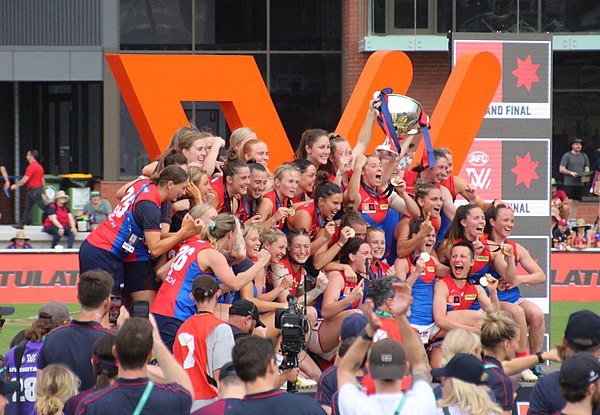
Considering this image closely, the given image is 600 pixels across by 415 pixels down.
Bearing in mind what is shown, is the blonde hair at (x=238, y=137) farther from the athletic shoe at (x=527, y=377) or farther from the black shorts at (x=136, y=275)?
the athletic shoe at (x=527, y=377)

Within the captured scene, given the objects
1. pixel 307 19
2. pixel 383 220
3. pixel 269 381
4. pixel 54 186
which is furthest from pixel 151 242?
pixel 307 19

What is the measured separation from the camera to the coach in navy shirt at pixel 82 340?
230 inches

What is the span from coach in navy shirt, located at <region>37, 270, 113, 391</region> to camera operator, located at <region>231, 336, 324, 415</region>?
135 centimetres

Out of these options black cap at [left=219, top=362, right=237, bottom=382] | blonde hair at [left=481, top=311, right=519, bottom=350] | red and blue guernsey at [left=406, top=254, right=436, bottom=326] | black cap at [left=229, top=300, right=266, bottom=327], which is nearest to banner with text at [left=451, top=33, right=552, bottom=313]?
red and blue guernsey at [left=406, top=254, right=436, bottom=326]

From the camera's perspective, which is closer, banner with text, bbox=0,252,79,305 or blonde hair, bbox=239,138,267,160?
blonde hair, bbox=239,138,267,160

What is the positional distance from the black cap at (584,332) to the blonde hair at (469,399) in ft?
2.28

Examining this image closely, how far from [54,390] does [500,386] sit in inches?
93.4

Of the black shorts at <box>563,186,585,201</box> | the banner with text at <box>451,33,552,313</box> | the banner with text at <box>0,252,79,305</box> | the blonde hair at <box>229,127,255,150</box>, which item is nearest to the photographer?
the blonde hair at <box>229,127,255,150</box>

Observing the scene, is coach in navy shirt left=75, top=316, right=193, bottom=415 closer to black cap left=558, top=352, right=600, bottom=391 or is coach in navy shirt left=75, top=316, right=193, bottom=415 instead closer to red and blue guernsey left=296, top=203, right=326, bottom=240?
black cap left=558, top=352, right=600, bottom=391

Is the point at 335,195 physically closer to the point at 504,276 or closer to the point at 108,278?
the point at 504,276

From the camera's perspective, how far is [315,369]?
27.9 feet

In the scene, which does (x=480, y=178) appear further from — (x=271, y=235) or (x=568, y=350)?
(x=568, y=350)

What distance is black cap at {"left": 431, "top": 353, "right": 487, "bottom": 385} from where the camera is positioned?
5160 millimetres

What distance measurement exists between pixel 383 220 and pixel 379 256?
793 millimetres
